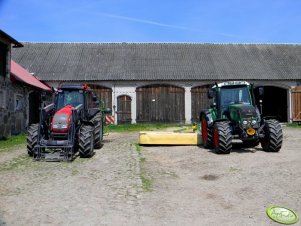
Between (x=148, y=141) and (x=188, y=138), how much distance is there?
4.69 feet

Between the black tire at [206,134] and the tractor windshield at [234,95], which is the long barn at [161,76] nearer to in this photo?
the black tire at [206,134]

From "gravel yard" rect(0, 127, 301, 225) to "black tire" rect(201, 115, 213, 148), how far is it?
1.74m

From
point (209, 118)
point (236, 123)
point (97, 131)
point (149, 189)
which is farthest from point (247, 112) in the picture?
point (149, 189)

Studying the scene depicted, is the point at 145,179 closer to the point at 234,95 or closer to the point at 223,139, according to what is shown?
the point at 223,139

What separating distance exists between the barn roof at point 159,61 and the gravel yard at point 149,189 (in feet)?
55.0

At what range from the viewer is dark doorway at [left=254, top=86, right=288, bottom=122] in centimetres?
2789

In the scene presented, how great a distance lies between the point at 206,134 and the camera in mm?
12500

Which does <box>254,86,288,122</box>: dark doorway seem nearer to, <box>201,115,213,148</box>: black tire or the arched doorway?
the arched doorway

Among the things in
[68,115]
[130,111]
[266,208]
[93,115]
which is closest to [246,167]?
[266,208]

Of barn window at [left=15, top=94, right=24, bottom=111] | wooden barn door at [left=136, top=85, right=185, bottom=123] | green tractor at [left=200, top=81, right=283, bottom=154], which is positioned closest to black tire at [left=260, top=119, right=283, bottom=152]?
green tractor at [left=200, top=81, right=283, bottom=154]

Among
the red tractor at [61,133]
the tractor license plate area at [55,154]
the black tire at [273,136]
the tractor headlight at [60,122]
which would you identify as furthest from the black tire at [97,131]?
the black tire at [273,136]

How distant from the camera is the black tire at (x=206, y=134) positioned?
12039 millimetres

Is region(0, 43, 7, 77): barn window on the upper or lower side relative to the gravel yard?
upper

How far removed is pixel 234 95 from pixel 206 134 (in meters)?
1.60
